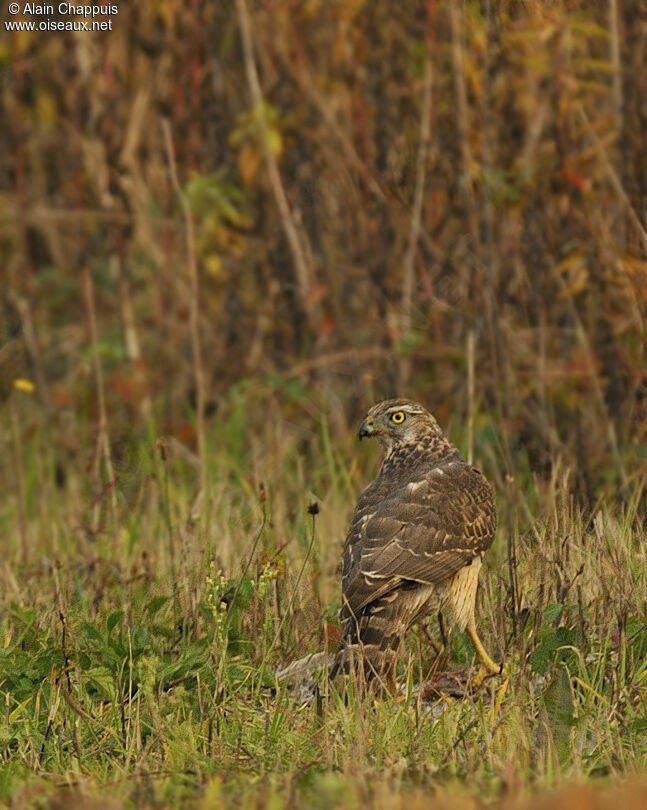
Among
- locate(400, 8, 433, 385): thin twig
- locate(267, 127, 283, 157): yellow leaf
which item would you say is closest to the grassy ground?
locate(400, 8, 433, 385): thin twig

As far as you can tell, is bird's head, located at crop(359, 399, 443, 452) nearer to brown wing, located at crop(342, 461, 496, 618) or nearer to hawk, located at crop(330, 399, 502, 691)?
hawk, located at crop(330, 399, 502, 691)

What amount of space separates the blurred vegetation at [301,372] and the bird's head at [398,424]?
314mm

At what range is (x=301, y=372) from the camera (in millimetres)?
9031

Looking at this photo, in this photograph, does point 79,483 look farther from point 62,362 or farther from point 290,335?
point 62,362

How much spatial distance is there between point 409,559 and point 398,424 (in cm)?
103

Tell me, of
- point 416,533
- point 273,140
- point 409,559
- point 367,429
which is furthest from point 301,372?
point 409,559

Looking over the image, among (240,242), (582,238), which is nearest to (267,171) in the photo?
(240,242)

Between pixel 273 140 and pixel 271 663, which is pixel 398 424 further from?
pixel 273 140

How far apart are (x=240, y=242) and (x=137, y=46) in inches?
61.1

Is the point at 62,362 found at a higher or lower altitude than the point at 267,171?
lower

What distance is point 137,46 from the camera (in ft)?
33.4

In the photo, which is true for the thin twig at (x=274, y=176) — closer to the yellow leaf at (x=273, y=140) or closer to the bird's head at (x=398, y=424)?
the yellow leaf at (x=273, y=140)

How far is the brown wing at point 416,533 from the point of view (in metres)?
5.04

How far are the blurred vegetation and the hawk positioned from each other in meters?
0.15
